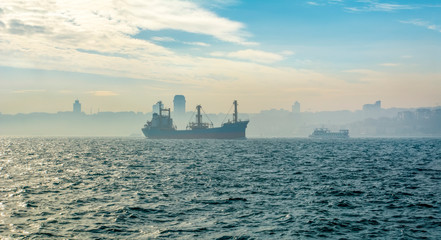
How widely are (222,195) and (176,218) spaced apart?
8.57 meters

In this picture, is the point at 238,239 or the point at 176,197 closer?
the point at 238,239

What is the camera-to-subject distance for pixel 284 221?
73.0 feet

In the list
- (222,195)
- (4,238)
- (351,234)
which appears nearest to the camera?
(4,238)

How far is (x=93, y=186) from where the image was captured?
36344 millimetres

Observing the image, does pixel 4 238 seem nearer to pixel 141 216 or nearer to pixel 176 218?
pixel 141 216

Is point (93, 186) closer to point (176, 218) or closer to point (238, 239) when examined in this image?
point (176, 218)

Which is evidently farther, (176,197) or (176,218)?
(176,197)

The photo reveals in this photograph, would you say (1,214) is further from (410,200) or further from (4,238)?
(410,200)

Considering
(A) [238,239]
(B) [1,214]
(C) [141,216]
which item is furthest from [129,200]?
(A) [238,239]

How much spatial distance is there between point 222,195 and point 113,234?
12961 mm

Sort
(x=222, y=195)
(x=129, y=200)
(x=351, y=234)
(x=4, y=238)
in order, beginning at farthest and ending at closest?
(x=222, y=195), (x=129, y=200), (x=351, y=234), (x=4, y=238)

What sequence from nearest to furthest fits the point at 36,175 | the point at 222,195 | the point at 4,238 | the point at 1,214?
1. the point at 4,238
2. the point at 1,214
3. the point at 222,195
4. the point at 36,175

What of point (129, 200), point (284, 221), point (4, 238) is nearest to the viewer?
point (4, 238)

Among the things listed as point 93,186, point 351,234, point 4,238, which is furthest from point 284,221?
point 93,186
